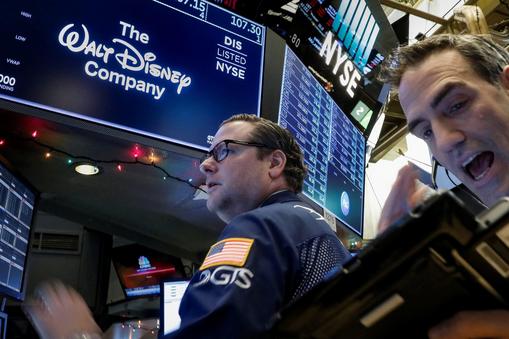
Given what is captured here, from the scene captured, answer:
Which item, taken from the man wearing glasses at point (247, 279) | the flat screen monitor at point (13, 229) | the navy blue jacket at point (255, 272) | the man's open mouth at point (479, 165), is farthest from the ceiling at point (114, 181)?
the man's open mouth at point (479, 165)

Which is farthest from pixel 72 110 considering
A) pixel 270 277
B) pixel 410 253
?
pixel 410 253

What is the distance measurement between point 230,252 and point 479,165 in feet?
2.38

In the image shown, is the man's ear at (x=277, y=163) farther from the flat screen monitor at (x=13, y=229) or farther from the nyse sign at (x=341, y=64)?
the nyse sign at (x=341, y=64)

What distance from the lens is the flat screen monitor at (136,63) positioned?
2.25m

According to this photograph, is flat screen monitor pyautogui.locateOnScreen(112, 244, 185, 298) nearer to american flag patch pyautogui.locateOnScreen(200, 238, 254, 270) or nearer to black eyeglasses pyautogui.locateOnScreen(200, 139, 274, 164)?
black eyeglasses pyautogui.locateOnScreen(200, 139, 274, 164)

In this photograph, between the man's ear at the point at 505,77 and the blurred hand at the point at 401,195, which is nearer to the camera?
the blurred hand at the point at 401,195

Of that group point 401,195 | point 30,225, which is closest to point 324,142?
point 30,225

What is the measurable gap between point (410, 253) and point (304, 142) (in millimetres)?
2646

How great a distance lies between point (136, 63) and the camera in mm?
2547

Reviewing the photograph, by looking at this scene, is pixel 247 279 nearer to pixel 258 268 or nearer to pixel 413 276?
pixel 258 268

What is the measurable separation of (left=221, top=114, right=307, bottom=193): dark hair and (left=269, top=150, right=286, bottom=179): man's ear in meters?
0.03

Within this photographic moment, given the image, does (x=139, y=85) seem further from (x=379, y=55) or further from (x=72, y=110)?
(x=379, y=55)

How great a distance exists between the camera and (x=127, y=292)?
16.7ft

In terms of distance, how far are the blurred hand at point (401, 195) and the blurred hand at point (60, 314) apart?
904mm
